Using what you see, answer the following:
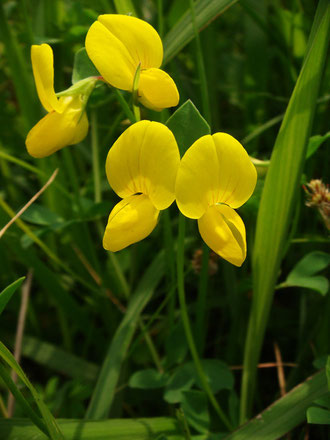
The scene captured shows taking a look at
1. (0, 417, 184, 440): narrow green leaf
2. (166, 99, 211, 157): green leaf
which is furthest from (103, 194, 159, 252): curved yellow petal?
(0, 417, 184, 440): narrow green leaf

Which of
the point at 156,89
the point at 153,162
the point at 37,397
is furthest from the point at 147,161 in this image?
the point at 37,397

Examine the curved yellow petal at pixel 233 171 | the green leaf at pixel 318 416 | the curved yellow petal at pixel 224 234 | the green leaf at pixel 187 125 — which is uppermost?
the green leaf at pixel 187 125

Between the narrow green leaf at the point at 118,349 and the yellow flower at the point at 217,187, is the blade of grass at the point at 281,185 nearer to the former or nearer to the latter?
the yellow flower at the point at 217,187

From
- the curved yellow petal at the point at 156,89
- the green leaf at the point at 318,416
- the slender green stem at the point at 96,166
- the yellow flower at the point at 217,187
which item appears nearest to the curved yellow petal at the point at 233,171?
the yellow flower at the point at 217,187

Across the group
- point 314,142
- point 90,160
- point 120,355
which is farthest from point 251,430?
point 90,160

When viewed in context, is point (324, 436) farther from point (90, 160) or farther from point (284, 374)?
point (90, 160)

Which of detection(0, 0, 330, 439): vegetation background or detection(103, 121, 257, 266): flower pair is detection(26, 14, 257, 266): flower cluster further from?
detection(0, 0, 330, 439): vegetation background
